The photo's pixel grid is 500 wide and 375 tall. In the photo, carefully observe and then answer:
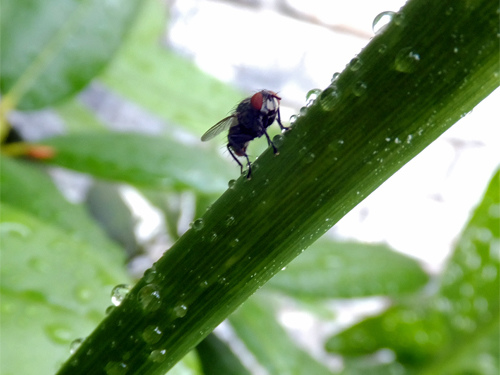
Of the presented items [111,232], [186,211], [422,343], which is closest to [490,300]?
[422,343]

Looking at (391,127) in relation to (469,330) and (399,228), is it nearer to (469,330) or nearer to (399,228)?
(469,330)

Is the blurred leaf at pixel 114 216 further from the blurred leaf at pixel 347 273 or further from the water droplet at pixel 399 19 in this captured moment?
the water droplet at pixel 399 19

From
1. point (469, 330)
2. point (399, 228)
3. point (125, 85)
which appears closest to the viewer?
point (125, 85)

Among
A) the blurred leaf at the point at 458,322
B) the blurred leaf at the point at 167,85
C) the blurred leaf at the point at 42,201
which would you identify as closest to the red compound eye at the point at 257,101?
the blurred leaf at the point at 42,201

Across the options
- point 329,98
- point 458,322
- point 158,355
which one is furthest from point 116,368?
point 458,322

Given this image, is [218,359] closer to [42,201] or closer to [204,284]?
[42,201]

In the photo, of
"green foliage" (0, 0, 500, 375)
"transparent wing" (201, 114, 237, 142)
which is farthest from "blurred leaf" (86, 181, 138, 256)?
"transparent wing" (201, 114, 237, 142)
